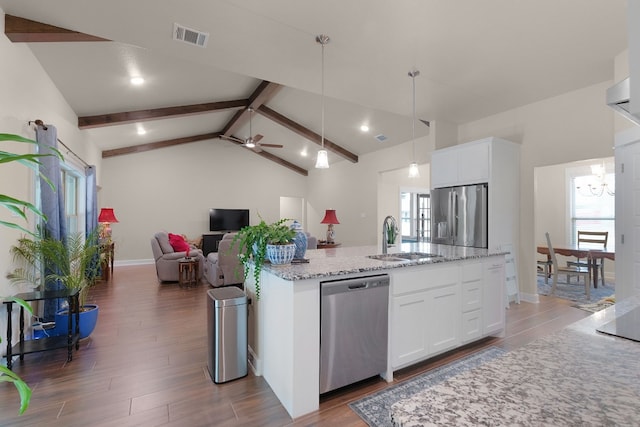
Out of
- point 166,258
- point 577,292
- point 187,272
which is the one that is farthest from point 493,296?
point 166,258

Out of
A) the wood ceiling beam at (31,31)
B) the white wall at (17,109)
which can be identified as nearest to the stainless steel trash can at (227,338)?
the white wall at (17,109)

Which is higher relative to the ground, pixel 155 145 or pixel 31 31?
pixel 155 145

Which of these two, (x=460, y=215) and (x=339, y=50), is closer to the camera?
(x=339, y=50)

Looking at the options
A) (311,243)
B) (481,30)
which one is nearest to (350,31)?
(481,30)

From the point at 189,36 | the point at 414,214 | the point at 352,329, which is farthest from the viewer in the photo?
the point at 414,214

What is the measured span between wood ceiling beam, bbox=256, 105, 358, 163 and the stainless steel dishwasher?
18.4 feet

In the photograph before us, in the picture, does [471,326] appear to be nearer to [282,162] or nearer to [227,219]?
[227,219]

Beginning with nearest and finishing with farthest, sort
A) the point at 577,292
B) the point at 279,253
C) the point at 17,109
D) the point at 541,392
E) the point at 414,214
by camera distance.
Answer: the point at 541,392 → the point at 279,253 → the point at 17,109 → the point at 577,292 → the point at 414,214

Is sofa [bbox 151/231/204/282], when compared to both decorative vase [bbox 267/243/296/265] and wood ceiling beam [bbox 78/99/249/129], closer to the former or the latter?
wood ceiling beam [bbox 78/99/249/129]

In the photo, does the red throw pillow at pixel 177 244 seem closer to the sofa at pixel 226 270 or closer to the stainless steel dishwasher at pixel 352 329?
the sofa at pixel 226 270

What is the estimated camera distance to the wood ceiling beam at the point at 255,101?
17.9 ft

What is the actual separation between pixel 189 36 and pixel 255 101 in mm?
3245

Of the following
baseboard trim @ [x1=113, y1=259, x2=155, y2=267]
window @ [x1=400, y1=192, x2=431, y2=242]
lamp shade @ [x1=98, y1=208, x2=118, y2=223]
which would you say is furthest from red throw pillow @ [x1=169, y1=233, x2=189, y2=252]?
window @ [x1=400, y1=192, x2=431, y2=242]

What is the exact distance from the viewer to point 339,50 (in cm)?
320
